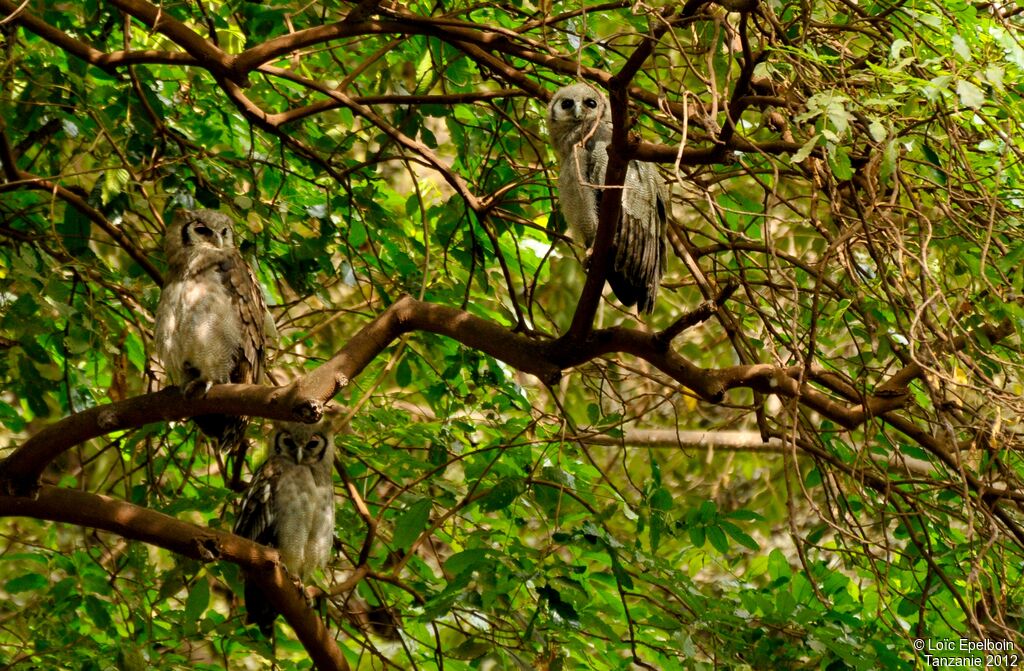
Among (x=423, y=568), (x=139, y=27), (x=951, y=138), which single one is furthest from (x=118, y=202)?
(x=951, y=138)

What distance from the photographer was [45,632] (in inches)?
168

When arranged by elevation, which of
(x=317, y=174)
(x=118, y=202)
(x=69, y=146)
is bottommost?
(x=118, y=202)

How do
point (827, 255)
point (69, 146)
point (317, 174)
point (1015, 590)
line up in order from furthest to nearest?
point (69, 146), point (317, 174), point (1015, 590), point (827, 255)

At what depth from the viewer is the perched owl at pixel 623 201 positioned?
4.01m

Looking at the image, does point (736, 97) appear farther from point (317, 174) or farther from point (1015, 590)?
point (317, 174)

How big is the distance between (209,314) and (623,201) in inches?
66.4

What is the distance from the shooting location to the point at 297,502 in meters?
4.99

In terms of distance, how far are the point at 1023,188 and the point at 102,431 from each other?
275 centimetres

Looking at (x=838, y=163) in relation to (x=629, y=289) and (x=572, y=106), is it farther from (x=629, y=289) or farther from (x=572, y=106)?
(x=572, y=106)

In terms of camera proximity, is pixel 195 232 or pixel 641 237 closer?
pixel 641 237

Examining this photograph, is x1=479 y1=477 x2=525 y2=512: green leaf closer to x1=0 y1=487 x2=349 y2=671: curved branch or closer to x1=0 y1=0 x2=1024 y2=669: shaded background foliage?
x1=0 y1=0 x2=1024 y2=669: shaded background foliage

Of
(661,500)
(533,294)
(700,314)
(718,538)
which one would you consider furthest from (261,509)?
(700,314)

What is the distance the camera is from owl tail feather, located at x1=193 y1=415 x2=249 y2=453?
445 cm

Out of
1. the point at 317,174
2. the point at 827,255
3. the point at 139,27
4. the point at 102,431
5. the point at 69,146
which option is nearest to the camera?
the point at 827,255
